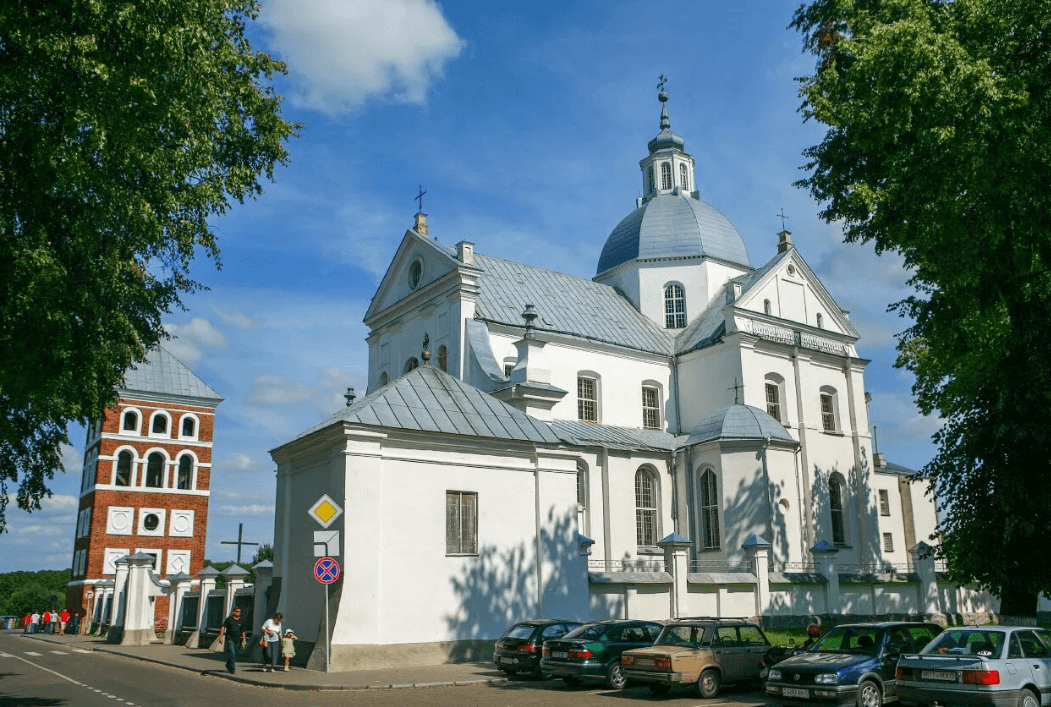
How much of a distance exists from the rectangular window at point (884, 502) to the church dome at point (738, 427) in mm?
10722

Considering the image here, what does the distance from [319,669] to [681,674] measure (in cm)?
771

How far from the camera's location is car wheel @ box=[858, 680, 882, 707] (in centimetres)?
1220

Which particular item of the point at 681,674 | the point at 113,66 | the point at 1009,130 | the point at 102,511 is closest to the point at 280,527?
the point at 681,674

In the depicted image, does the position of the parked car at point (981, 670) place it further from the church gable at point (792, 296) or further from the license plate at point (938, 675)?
the church gable at point (792, 296)

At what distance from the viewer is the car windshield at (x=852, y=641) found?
42.5 feet

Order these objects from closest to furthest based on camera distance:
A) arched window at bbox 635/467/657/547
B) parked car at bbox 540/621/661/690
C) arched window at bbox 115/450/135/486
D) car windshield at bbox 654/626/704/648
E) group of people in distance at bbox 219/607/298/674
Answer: car windshield at bbox 654/626/704/648 < parked car at bbox 540/621/661/690 < group of people in distance at bbox 219/607/298/674 < arched window at bbox 635/467/657/547 < arched window at bbox 115/450/135/486

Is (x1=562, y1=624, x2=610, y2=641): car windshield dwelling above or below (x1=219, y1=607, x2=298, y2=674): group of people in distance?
above

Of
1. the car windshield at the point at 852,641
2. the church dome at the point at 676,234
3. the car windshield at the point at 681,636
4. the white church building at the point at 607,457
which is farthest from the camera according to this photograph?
the church dome at the point at 676,234

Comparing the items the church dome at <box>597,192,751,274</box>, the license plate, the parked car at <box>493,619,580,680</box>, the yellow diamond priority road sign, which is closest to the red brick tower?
the church dome at <box>597,192,751,274</box>

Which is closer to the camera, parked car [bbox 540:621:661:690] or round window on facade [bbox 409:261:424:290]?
parked car [bbox 540:621:661:690]

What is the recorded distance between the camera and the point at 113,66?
1138cm

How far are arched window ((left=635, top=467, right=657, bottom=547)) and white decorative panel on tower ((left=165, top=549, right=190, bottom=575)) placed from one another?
2783 centimetres

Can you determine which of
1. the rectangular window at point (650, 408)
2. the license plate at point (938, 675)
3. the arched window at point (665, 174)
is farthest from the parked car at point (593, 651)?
the arched window at point (665, 174)

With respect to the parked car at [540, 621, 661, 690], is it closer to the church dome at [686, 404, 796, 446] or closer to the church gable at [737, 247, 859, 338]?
the church dome at [686, 404, 796, 446]
